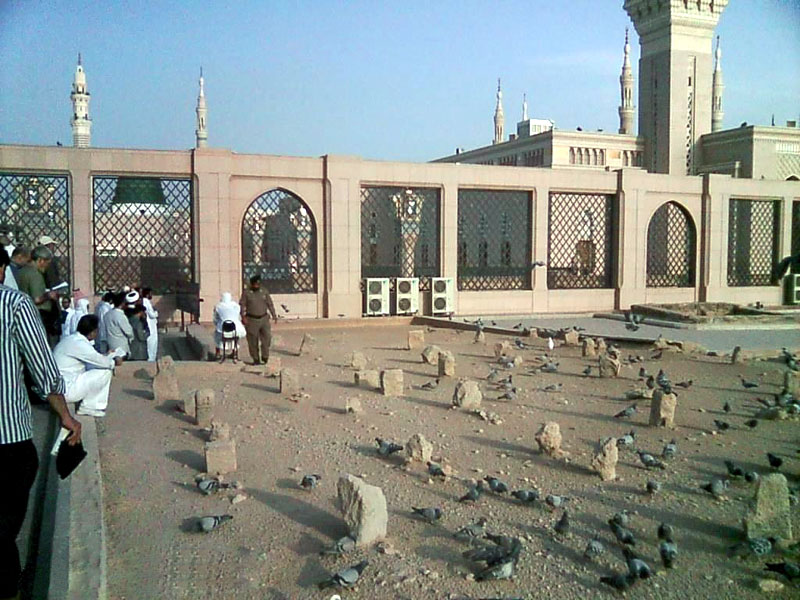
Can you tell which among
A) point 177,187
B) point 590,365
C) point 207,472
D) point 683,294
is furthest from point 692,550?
point 683,294

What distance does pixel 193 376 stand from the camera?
29.5 ft

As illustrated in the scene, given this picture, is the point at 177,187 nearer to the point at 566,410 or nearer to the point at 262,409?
the point at 262,409

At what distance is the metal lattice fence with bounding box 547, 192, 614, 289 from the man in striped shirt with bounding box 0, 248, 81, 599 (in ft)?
52.9

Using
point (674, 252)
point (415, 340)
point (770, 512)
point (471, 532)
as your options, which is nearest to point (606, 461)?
point (770, 512)

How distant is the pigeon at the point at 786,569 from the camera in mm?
3414

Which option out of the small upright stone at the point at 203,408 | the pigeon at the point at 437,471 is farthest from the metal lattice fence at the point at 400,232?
the pigeon at the point at 437,471

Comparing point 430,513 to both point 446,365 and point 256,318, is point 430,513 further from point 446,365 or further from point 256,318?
point 256,318

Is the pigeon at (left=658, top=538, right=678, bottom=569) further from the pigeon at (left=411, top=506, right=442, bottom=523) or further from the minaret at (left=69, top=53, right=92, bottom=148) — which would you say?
the minaret at (left=69, top=53, right=92, bottom=148)

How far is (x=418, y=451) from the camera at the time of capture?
17.1 ft

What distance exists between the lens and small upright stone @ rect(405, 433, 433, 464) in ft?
17.1

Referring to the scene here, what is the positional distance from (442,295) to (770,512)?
12971 mm

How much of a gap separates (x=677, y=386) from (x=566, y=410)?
1951 millimetres

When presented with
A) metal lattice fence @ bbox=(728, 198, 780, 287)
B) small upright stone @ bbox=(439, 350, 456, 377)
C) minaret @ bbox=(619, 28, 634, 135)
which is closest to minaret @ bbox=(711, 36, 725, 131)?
minaret @ bbox=(619, 28, 634, 135)

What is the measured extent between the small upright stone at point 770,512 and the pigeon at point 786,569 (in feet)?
1.09
